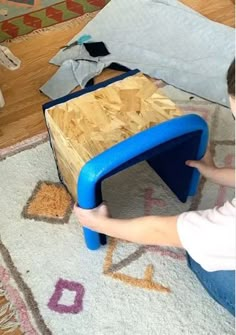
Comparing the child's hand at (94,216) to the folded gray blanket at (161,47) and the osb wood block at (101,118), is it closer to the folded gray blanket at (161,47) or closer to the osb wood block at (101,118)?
the osb wood block at (101,118)

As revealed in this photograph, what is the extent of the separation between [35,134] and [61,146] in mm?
369

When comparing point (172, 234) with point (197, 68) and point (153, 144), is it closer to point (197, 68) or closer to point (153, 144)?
point (153, 144)

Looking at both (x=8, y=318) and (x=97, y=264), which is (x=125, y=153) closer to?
(x=97, y=264)

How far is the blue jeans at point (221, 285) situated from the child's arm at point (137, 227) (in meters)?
0.13

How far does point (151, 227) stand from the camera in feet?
3.06

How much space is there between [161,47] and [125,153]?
2.73 ft

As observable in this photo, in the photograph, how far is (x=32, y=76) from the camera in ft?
5.48

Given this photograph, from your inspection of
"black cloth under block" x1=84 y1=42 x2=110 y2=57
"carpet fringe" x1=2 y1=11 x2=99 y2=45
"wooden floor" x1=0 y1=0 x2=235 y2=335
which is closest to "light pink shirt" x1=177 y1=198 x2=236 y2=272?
"wooden floor" x1=0 y1=0 x2=235 y2=335

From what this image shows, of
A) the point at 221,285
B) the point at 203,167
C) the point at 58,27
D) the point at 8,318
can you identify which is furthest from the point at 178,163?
the point at 58,27

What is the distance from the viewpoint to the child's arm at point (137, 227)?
2.91 feet

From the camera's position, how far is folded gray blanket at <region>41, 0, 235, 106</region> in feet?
5.26

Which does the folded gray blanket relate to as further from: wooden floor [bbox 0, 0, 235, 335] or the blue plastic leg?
the blue plastic leg

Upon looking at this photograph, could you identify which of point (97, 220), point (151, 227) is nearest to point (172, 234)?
point (151, 227)

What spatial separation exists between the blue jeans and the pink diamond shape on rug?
0.90 ft
